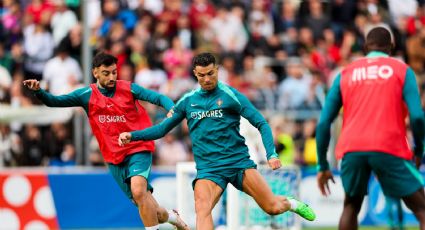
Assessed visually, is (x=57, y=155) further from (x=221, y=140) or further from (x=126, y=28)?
(x=221, y=140)

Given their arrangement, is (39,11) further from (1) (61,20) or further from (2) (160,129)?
(2) (160,129)

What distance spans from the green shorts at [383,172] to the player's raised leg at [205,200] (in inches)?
73.3

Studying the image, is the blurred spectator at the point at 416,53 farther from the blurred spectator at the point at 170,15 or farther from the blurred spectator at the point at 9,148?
the blurred spectator at the point at 9,148

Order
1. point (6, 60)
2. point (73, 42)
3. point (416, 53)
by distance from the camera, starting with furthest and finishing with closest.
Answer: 1. point (416, 53)
2. point (73, 42)
3. point (6, 60)


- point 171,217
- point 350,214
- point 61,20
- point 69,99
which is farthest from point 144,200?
point 61,20

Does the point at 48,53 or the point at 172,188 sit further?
the point at 48,53

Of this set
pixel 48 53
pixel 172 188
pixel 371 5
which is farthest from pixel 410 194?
pixel 371 5

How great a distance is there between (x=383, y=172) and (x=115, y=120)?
3.72m

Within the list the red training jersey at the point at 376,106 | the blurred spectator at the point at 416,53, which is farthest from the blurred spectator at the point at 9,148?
the red training jersey at the point at 376,106

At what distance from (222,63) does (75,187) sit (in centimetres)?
442

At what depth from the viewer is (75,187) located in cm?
1777

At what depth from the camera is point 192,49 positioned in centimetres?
2128

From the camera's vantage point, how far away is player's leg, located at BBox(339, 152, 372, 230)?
912cm

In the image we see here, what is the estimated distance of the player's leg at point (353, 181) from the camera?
912 centimetres
